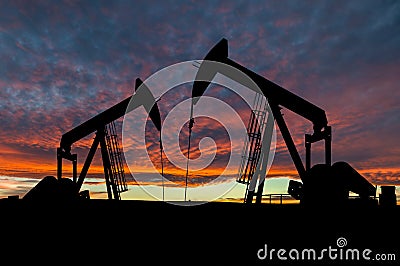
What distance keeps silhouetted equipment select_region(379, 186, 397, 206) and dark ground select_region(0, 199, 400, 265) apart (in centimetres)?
305

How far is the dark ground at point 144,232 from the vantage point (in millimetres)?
5496

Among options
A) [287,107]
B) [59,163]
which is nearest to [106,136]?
[59,163]

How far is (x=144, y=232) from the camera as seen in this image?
561 centimetres

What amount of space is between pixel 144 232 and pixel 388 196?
591 centimetres

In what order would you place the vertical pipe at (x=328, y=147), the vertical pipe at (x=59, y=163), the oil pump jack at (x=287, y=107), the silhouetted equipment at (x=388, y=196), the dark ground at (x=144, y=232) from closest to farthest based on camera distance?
the dark ground at (x=144, y=232), the silhouetted equipment at (x=388, y=196), the oil pump jack at (x=287, y=107), the vertical pipe at (x=328, y=147), the vertical pipe at (x=59, y=163)

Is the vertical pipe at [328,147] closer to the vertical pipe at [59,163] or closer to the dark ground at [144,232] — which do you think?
the dark ground at [144,232]

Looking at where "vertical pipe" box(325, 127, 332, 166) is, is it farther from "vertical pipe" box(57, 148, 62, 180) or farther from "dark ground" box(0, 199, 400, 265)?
"vertical pipe" box(57, 148, 62, 180)

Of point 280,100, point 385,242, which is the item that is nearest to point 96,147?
point 280,100

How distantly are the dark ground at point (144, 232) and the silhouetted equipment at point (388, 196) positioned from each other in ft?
10.0

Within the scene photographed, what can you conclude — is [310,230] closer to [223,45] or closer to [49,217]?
[49,217]

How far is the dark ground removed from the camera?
5.50 meters

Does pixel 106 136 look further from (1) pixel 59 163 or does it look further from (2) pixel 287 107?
(2) pixel 287 107

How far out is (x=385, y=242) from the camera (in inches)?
245

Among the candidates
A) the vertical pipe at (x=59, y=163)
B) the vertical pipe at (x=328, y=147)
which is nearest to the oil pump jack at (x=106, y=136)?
the vertical pipe at (x=59, y=163)
